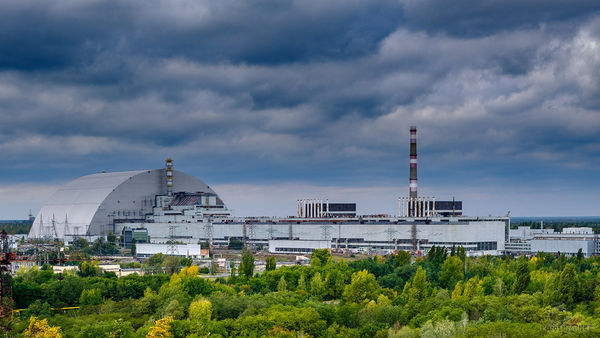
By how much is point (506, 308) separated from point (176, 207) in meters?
60.9

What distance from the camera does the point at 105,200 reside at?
81.9 m

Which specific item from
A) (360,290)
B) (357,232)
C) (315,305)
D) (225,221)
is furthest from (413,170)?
(315,305)

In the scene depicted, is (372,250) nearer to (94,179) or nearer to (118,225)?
(118,225)

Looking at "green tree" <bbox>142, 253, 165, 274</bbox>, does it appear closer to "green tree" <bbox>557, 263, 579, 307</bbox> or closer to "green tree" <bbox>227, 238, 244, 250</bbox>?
"green tree" <bbox>227, 238, 244, 250</bbox>

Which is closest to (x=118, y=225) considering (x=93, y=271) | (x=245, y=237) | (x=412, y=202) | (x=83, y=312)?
(x=245, y=237)

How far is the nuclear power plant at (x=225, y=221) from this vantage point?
64.8 meters

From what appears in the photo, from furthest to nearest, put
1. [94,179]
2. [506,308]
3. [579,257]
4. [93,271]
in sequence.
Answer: [94,179], [579,257], [93,271], [506,308]

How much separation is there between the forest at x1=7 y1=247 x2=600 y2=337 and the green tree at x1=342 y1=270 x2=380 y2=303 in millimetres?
53

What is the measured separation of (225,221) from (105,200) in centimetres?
1455

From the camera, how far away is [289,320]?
1025 inches

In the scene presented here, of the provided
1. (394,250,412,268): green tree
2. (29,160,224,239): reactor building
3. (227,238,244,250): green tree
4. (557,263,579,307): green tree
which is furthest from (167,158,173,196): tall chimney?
(557,263,579,307): green tree

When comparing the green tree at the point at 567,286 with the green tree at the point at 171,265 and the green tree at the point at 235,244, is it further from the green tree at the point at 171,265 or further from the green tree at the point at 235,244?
the green tree at the point at 235,244

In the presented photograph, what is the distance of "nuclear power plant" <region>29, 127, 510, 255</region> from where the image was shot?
64812mm

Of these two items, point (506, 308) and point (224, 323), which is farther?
point (506, 308)
